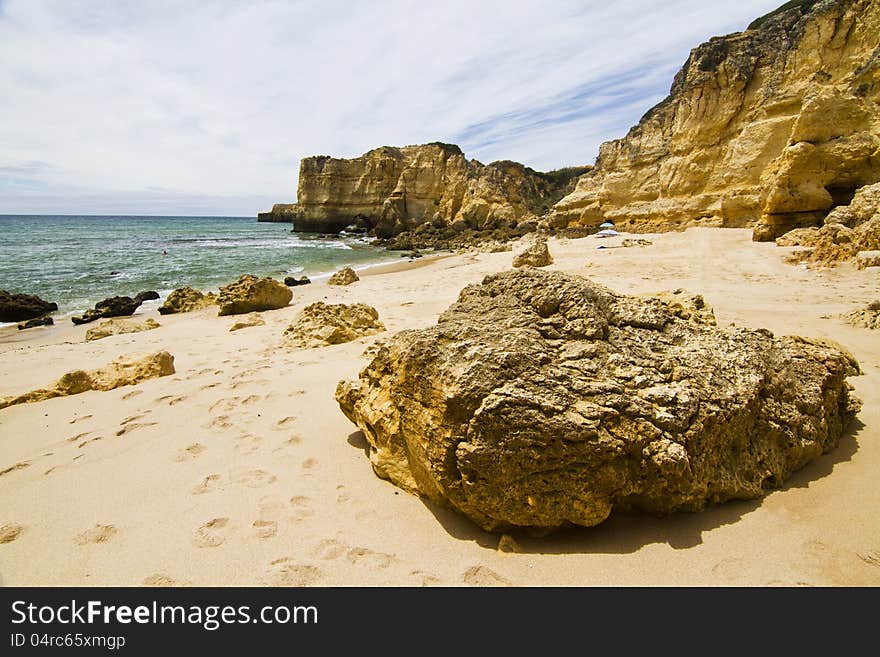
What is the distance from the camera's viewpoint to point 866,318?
527cm

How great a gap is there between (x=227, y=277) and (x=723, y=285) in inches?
689

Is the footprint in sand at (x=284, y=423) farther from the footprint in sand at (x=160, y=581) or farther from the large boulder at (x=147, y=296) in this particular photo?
the large boulder at (x=147, y=296)

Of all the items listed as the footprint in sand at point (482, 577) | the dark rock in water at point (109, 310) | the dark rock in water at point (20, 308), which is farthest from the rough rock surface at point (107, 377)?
the dark rock in water at point (20, 308)

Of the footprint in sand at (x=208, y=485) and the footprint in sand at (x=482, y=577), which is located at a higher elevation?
the footprint in sand at (x=208, y=485)

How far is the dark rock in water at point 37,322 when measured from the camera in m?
10.1

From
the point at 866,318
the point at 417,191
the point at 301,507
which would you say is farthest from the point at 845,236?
the point at 417,191

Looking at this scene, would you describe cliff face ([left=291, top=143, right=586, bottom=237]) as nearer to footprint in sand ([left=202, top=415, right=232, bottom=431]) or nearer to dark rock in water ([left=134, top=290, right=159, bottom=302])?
dark rock in water ([left=134, top=290, right=159, bottom=302])

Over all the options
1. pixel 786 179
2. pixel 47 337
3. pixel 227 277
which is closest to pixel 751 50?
pixel 786 179

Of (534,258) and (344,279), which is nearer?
(344,279)

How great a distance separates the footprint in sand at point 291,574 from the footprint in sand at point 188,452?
4.48ft

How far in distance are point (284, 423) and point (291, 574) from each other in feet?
5.29

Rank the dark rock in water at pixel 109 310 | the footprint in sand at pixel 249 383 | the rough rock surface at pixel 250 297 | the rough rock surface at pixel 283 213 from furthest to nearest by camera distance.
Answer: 1. the rough rock surface at pixel 283 213
2. the dark rock in water at pixel 109 310
3. the rough rock surface at pixel 250 297
4. the footprint in sand at pixel 249 383

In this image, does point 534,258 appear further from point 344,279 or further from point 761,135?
point 761,135

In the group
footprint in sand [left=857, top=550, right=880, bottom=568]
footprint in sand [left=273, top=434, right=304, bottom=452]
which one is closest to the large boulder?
footprint in sand [left=273, top=434, right=304, bottom=452]
